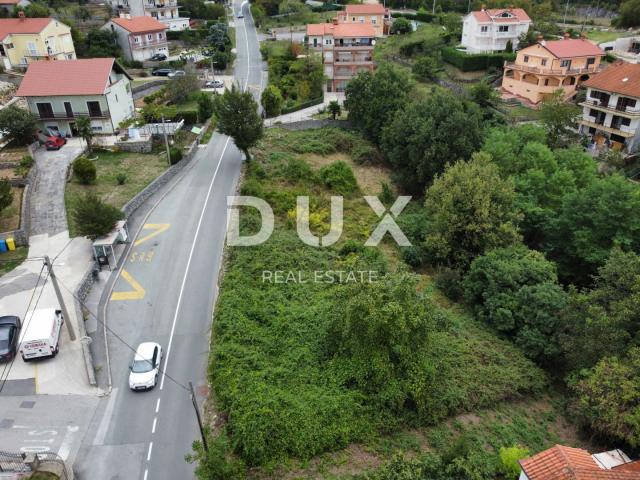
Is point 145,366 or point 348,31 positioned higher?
point 348,31

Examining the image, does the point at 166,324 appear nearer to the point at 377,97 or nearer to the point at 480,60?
the point at 377,97

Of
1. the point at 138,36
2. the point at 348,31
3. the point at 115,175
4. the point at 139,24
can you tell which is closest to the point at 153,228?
the point at 115,175

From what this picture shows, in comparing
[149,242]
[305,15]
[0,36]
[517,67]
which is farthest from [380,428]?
[305,15]

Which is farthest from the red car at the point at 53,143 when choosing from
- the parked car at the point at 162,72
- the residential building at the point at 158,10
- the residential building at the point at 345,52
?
the residential building at the point at 158,10

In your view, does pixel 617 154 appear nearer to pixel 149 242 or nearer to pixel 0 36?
pixel 149 242

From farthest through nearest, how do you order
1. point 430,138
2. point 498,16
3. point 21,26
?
point 498,16
point 21,26
point 430,138

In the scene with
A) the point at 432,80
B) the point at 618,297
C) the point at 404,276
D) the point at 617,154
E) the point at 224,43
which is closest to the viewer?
the point at 404,276
